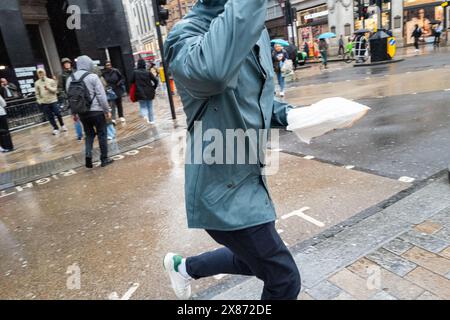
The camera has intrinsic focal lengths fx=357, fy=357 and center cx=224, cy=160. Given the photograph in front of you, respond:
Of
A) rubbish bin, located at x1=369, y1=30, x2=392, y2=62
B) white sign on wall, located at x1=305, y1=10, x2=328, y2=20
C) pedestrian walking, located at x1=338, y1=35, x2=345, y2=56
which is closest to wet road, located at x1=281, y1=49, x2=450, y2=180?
rubbish bin, located at x1=369, y1=30, x2=392, y2=62

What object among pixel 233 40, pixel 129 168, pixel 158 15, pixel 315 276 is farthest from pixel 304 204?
pixel 158 15

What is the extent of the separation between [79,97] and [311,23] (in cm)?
3294

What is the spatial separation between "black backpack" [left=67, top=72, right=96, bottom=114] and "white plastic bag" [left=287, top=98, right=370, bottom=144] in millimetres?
5197

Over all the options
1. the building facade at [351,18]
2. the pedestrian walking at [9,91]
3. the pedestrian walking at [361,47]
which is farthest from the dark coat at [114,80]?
the building facade at [351,18]

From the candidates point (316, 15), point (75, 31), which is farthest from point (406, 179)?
point (316, 15)

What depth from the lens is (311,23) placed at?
34656 mm

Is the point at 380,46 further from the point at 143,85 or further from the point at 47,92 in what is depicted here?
the point at 47,92

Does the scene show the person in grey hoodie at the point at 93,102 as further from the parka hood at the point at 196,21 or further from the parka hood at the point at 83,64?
the parka hood at the point at 196,21

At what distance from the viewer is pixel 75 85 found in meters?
6.12

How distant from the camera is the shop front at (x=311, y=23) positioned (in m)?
33.5

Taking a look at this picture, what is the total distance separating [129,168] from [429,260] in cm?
491

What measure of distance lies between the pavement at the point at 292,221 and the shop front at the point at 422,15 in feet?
87.1

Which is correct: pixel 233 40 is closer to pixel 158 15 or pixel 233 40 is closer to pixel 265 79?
pixel 265 79

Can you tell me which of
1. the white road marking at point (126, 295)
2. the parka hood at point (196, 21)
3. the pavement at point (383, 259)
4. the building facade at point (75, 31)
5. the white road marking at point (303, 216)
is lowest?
the white road marking at point (303, 216)
